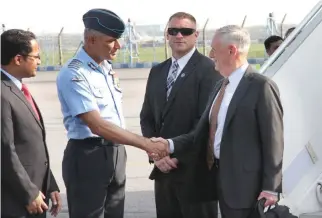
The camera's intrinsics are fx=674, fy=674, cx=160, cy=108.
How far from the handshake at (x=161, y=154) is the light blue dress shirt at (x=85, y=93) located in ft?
0.83

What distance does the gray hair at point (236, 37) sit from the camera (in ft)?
11.7

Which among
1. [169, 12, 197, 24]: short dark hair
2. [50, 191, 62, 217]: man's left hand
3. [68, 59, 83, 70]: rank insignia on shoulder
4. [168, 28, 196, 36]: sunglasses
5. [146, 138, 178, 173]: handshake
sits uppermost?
[169, 12, 197, 24]: short dark hair

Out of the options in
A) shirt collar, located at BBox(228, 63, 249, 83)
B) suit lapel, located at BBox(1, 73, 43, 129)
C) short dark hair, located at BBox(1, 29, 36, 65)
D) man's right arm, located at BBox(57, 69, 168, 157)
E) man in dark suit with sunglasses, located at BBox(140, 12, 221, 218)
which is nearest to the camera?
suit lapel, located at BBox(1, 73, 43, 129)

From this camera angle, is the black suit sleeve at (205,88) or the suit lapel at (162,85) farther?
the suit lapel at (162,85)

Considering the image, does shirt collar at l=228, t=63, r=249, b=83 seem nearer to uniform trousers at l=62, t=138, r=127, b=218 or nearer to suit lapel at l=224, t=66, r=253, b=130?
suit lapel at l=224, t=66, r=253, b=130

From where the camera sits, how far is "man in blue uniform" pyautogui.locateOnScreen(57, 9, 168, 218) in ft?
12.7

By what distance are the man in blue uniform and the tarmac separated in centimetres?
248

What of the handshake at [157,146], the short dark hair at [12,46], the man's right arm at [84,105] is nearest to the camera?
the short dark hair at [12,46]

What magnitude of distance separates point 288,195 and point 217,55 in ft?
3.87

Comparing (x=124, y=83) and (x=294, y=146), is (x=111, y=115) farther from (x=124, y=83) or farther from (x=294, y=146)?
(x=124, y=83)

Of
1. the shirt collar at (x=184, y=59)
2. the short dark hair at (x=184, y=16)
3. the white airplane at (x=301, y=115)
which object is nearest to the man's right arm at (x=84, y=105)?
the shirt collar at (x=184, y=59)

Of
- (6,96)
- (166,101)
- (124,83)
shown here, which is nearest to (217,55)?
(166,101)

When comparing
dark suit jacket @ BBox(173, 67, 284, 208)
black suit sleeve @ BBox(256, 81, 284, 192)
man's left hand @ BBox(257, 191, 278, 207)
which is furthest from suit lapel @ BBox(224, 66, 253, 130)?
man's left hand @ BBox(257, 191, 278, 207)

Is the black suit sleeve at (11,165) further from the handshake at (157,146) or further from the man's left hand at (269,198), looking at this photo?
the man's left hand at (269,198)
